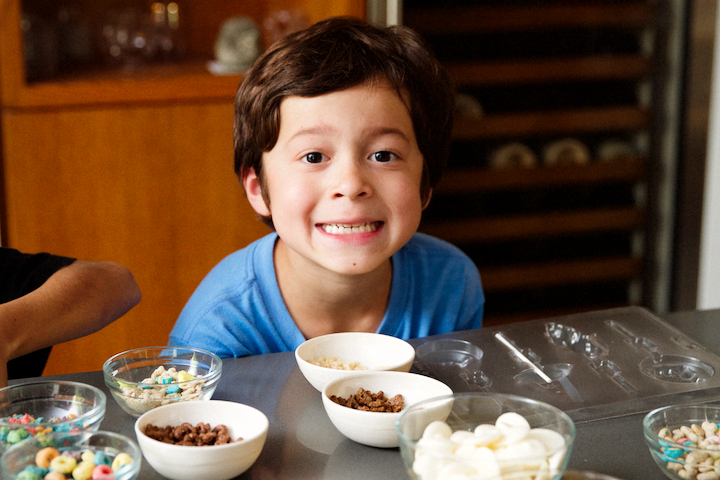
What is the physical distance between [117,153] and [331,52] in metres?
1.26

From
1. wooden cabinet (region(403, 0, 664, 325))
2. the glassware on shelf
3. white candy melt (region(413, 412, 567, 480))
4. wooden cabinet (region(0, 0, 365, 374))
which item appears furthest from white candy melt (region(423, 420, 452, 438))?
the glassware on shelf

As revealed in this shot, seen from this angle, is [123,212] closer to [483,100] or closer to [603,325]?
[483,100]

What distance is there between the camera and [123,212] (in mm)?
2273

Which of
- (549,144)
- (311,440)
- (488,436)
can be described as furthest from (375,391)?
(549,144)

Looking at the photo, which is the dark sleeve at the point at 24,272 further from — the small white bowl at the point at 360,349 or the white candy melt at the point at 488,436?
the white candy melt at the point at 488,436

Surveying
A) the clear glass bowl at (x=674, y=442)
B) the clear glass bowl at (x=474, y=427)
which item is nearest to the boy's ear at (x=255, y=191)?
the clear glass bowl at (x=474, y=427)

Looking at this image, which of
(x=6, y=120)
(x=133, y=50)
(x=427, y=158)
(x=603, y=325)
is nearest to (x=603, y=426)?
(x=603, y=325)

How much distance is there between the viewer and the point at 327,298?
131 cm

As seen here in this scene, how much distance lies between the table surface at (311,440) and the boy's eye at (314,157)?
0.33 metres

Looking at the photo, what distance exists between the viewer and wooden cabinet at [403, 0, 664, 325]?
2.54 m

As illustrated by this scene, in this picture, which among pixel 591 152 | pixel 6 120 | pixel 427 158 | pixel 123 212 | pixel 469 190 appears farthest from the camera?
pixel 591 152

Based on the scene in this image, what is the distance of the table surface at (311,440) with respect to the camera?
756mm

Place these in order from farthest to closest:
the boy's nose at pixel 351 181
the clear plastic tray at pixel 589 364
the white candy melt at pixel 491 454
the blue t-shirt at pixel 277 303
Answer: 1. the blue t-shirt at pixel 277 303
2. the boy's nose at pixel 351 181
3. the clear plastic tray at pixel 589 364
4. the white candy melt at pixel 491 454

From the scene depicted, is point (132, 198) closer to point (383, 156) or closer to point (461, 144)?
point (461, 144)
